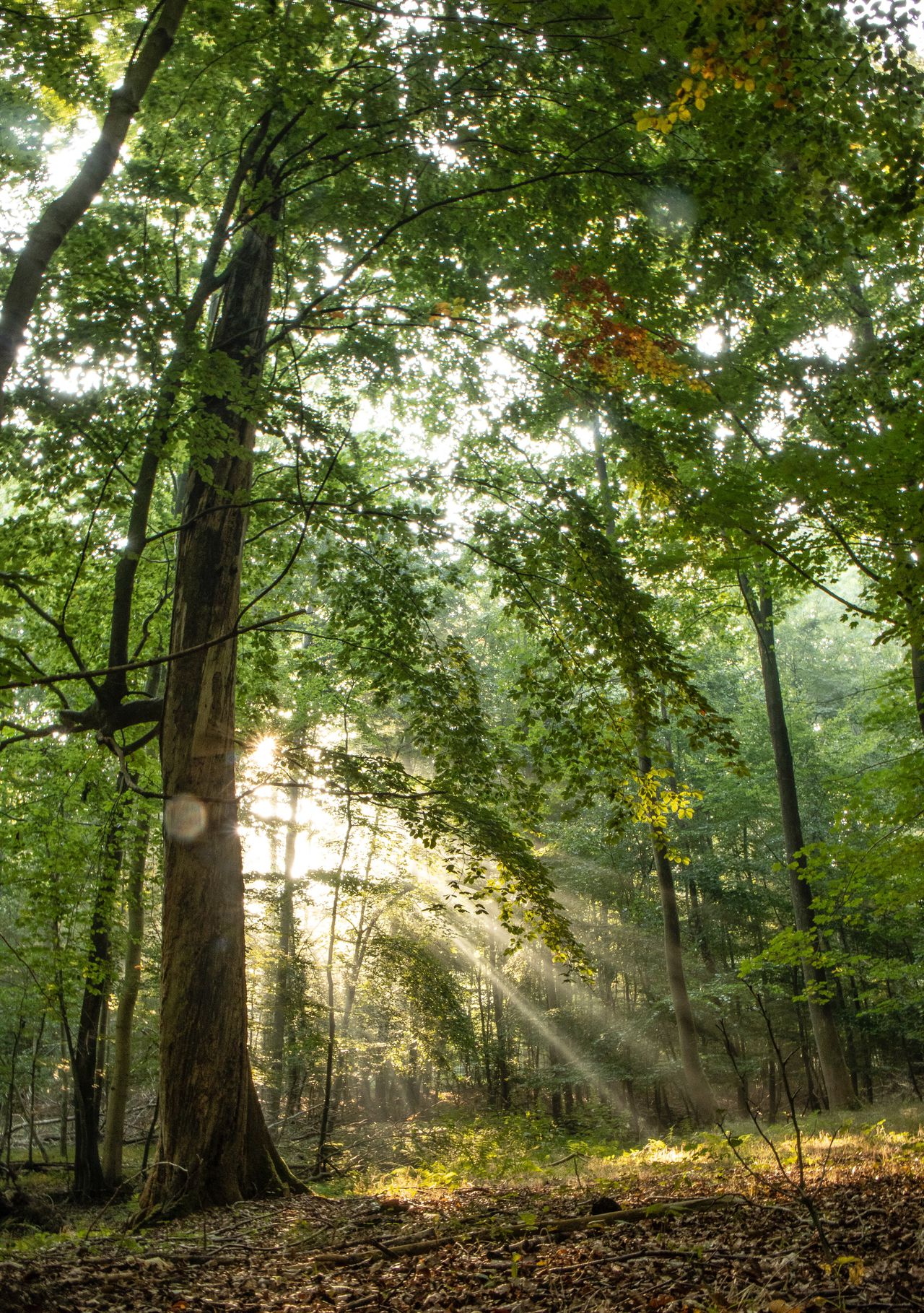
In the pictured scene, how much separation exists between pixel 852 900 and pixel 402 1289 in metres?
4.64

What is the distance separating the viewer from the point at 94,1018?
12.2 meters

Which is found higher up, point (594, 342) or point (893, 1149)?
point (594, 342)

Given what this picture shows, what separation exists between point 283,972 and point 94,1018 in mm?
2782

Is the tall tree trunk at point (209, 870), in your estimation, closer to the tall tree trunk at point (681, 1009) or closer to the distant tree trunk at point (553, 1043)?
the tall tree trunk at point (681, 1009)

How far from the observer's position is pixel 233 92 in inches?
256

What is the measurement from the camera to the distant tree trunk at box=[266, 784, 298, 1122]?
12.3 m

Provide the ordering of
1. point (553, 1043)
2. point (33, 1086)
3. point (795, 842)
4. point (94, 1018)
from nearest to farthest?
1. point (33, 1086)
2. point (94, 1018)
3. point (795, 842)
4. point (553, 1043)

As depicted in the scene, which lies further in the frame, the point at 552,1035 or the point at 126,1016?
the point at 552,1035

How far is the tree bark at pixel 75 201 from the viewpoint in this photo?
350cm

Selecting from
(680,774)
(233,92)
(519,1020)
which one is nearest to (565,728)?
(233,92)

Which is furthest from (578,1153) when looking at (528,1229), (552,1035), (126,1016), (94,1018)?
(552,1035)

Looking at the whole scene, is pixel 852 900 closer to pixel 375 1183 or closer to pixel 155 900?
pixel 375 1183

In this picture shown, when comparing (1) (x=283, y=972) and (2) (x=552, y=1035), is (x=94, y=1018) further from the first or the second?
(2) (x=552, y=1035)

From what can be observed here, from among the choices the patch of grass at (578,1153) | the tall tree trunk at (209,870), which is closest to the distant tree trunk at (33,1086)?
the patch of grass at (578,1153)
